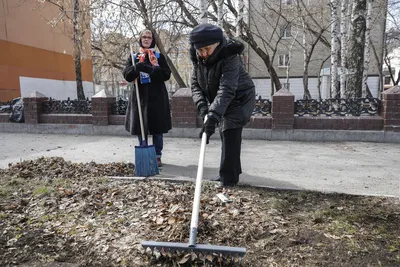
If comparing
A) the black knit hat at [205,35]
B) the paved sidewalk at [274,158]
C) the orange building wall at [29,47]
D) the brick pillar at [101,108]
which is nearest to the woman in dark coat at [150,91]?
the paved sidewalk at [274,158]

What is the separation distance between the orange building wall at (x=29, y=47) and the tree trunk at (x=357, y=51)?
13138 millimetres

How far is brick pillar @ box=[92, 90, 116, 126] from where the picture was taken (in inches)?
342

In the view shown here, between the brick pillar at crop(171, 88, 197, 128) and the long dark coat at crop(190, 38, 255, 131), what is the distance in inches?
172

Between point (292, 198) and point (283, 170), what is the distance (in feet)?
5.11

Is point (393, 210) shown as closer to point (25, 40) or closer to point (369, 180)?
point (369, 180)

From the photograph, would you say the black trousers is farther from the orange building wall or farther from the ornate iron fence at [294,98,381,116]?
the orange building wall

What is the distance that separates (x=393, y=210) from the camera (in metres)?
3.04

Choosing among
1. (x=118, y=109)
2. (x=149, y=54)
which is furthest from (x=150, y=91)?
(x=118, y=109)

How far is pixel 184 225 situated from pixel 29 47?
15022mm

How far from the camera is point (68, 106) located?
9305mm

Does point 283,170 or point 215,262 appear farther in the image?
point 283,170

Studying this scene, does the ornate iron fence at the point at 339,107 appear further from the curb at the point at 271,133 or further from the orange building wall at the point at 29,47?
the orange building wall at the point at 29,47

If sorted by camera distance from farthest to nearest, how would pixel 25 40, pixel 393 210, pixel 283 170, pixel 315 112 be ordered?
pixel 25 40
pixel 315 112
pixel 283 170
pixel 393 210

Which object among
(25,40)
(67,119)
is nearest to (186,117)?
(67,119)
